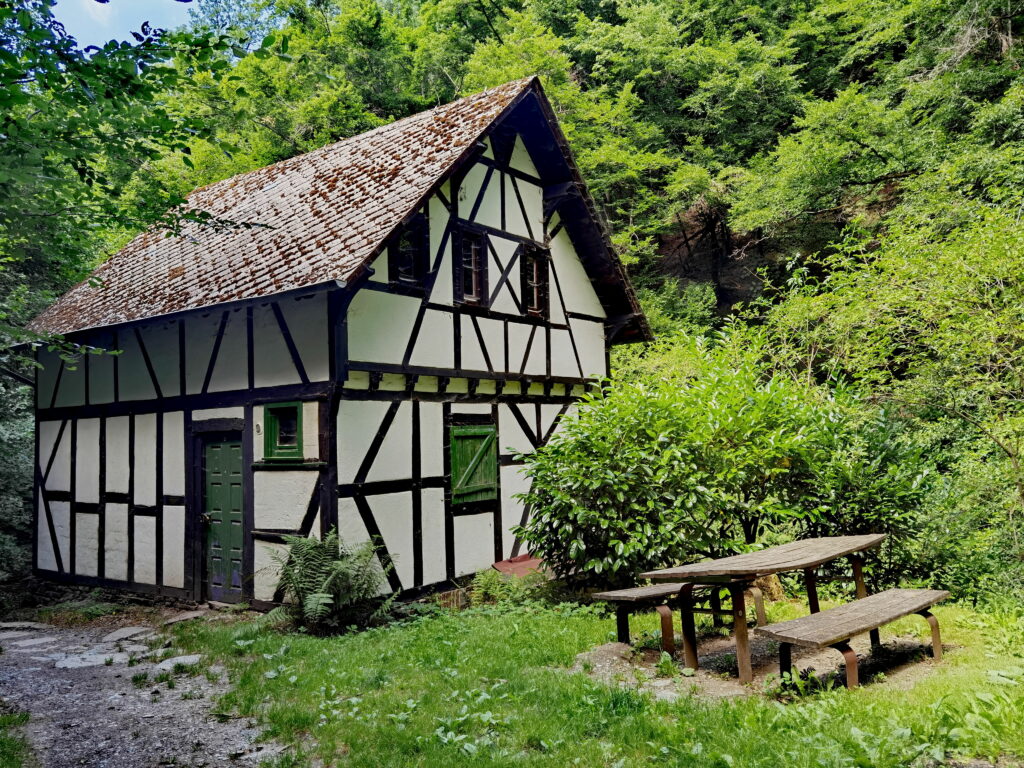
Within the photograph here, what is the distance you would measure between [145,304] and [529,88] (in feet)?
21.5

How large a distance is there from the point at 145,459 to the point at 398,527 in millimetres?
4378

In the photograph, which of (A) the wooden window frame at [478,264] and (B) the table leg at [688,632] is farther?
(A) the wooden window frame at [478,264]

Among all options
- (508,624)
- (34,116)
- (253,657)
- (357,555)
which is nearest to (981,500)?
(508,624)

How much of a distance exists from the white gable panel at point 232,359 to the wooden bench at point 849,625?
23.9 feet

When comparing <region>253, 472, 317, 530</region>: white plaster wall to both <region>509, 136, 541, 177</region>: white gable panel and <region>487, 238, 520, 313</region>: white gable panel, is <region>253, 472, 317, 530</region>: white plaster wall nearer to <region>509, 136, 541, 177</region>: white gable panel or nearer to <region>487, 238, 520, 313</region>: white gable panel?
<region>487, 238, 520, 313</region>: white gable panel

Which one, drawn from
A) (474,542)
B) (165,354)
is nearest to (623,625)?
(474,542)

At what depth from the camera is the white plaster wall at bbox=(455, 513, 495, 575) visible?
10047 millimetres

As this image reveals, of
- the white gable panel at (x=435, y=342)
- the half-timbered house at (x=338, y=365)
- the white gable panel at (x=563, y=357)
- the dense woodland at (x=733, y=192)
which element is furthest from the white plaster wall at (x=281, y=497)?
the white gable panel at (x=563, y=357)

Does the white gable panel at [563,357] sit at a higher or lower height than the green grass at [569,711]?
higher

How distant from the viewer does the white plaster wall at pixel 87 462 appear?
11508 millimetres

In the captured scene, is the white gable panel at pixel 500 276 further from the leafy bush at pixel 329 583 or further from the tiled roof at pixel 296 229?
the leafy bush at pixel 329 583

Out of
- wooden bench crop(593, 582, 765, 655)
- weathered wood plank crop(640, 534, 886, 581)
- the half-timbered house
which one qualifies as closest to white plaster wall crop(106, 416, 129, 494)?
the half-timbered house

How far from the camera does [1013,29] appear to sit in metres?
15.9

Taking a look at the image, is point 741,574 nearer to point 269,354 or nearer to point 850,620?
point 850,620
